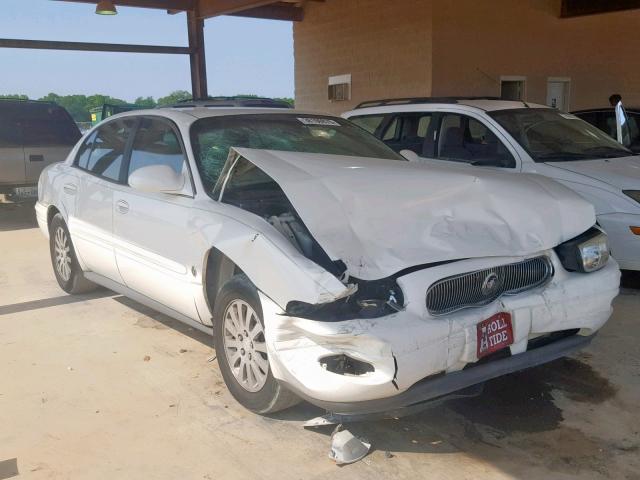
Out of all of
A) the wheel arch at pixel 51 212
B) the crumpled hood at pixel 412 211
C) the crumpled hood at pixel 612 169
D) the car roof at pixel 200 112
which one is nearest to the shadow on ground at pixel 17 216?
the wheel arch at pixel 51 212

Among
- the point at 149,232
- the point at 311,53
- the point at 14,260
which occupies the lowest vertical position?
the point at 14,260

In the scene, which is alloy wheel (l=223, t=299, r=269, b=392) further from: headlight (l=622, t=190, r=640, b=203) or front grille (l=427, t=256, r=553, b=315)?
headlight (l=622, t=190, r=640, b=203)

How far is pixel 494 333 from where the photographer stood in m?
3.12

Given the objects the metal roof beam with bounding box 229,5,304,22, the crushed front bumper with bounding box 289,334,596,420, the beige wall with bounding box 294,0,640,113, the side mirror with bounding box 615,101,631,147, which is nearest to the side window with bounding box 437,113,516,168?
the side mirror with bounding box 615,101,631,147

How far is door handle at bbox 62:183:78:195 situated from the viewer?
5492 millimetres

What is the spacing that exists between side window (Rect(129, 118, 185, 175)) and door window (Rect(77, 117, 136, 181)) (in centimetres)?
19

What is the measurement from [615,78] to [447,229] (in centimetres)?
1344

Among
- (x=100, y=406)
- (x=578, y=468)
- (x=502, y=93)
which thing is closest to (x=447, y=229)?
(x=578, y=468)

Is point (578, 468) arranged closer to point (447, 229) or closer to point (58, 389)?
point (447, 229)

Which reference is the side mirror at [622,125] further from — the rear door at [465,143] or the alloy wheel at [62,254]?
the alloy wheel at [62,254]

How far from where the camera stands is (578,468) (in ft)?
9.90

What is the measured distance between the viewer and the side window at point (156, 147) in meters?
4.35

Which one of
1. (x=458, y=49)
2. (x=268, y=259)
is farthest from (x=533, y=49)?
(x=268, y=259)

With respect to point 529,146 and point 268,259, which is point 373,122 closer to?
point 529,146
